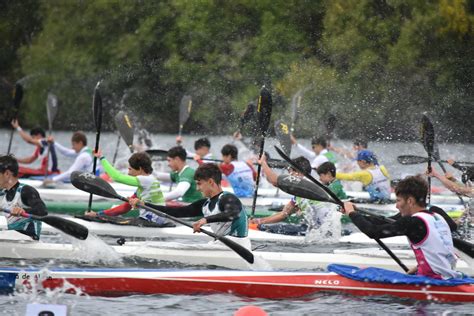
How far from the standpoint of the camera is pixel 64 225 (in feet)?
33.9

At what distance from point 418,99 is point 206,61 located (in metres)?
7.53

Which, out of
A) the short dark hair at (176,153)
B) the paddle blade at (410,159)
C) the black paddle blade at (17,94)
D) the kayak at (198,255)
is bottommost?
the kayak at (198,255)

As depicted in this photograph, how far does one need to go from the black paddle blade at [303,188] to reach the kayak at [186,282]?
772 mm

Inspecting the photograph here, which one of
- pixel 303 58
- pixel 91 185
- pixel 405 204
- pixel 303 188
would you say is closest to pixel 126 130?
pixel 91 185

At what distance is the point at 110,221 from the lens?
1286 cm

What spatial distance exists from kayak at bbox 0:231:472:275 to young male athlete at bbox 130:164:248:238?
179 mm

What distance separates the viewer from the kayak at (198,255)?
10.8m

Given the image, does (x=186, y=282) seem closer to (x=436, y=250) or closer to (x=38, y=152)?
(x=436, y=250)

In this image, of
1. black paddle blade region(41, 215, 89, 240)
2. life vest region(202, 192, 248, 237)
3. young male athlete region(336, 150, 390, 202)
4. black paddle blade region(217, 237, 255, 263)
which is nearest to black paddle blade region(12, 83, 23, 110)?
young male athlete region(336, 150, 390, 202)

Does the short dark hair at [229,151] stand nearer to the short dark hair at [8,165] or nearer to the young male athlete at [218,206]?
the young male athlete at [218,206]

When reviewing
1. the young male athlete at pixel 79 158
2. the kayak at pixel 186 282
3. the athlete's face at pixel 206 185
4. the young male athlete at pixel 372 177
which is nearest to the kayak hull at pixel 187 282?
the kayak at pixel 186 282

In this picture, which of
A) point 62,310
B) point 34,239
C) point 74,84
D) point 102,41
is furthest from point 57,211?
point 74,84

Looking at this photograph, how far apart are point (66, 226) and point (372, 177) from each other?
6.88 metres

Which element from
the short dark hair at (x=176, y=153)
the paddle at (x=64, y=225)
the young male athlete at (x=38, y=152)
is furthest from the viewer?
the young male athlete at (x=38, y=152)
